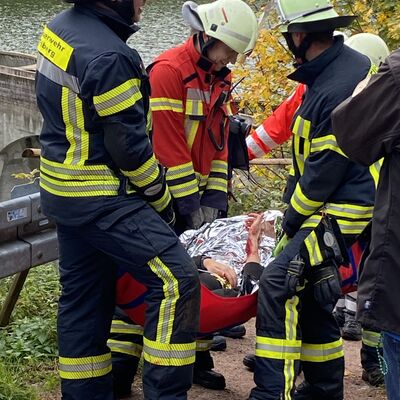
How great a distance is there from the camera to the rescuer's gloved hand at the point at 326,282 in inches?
148

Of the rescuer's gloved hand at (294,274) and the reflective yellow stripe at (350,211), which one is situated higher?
the reflective yellow stripe at (350,211)

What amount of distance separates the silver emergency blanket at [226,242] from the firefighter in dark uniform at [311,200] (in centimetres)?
36

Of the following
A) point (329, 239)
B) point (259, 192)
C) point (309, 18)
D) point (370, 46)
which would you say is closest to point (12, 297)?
point (329, 239)

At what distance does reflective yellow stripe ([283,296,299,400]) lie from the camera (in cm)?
377

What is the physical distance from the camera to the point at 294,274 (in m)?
3.74

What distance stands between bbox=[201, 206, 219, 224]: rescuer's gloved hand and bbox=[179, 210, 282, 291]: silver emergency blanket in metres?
0.25

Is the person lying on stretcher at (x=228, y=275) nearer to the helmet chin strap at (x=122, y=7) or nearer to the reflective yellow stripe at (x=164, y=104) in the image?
the reflective yellow stripe at (x=164, y=104)

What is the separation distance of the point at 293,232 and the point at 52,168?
1.23 m

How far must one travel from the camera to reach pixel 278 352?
3.80 m

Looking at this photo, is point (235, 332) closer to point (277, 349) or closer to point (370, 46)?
point (277, 349)

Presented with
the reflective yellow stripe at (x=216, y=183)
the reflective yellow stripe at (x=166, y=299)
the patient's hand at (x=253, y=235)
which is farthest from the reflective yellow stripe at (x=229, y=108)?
the reflective yellow stripe at (x=166, y=299)

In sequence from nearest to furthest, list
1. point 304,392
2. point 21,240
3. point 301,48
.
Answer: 1. point 301,48
2. point 304,392
3. point 21,240

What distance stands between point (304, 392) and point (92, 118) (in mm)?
1799

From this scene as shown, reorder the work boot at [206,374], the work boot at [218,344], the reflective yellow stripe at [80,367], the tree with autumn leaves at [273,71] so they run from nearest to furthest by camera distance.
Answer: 1. the reflective yellow stripe at [80,367]
2. the work boot at [206,374]
3. the work boot at [218,344]
4. the tree with autumn leaves at [273,71]
